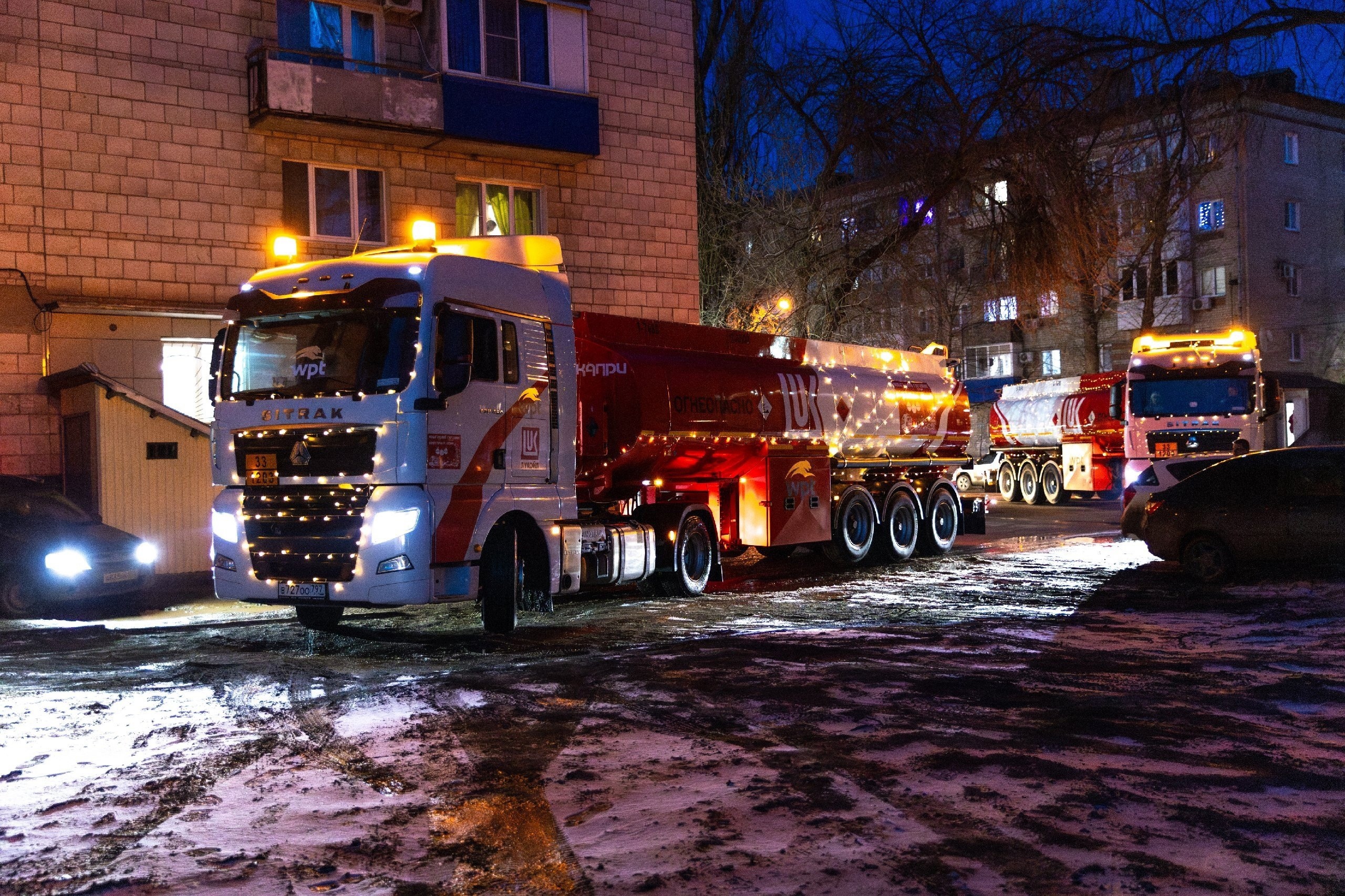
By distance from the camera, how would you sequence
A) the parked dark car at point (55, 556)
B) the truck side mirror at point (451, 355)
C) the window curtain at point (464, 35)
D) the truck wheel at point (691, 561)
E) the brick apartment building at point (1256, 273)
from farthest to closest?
the brick apartment building at point (1256, 273) < the window curtain at point (464, 35) < the truck wheel at point (691, 561) < the parked dark car at point (55, 556) < the truck side mirror at point (451, 355)

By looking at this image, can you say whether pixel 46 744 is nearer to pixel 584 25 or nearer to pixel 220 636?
pixel 220 636

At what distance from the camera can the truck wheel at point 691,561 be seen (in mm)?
14203

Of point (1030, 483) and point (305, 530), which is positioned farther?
point (1030, 483)

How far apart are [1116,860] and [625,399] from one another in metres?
9.01

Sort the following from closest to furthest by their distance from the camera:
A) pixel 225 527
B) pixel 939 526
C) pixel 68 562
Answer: pixel 225 527 < pixel 68 562 < pixel 939 526

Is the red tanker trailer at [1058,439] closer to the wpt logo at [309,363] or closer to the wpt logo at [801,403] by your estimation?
the wpt logo at [801,403]

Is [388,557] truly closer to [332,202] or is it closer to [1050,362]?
[332,202]

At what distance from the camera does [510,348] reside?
36.6 feet

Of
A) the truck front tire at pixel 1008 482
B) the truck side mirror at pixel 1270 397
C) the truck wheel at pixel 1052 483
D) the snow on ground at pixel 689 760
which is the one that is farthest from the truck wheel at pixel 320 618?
the truck front tire at pixel 1008 482

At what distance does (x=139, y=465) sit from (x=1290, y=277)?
44.1 m

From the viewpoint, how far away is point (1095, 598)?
43.8 ft

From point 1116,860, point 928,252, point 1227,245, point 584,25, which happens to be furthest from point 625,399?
point 1227,245

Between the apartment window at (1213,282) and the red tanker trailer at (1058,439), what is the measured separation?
14.5 m

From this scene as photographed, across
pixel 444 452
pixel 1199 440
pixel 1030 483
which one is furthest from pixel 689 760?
pixel 1030 483
